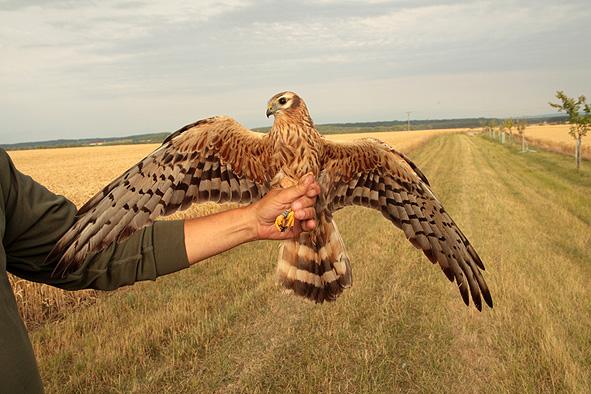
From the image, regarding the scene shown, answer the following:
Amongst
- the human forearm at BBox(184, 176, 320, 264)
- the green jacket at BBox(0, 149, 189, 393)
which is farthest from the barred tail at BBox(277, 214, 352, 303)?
the green jacket at BBox(0, 149, 189, 393)

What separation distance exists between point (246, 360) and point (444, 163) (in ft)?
86.8

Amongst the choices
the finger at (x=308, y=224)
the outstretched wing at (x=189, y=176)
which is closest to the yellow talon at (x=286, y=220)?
the finger at (x=308, y=224)

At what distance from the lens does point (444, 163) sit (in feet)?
99.2

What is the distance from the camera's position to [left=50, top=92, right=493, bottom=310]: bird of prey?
10.8ft

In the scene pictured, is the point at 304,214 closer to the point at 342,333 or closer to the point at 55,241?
the point at 55,241

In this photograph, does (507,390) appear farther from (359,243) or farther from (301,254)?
(359,243)

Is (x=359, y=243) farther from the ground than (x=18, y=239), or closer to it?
closer to it

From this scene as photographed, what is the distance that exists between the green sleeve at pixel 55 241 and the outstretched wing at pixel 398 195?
4.22 feet

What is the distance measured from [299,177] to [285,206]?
1.61 ft

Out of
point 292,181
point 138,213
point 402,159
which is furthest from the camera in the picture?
point 402,159

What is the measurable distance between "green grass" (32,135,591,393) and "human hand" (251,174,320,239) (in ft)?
9.86

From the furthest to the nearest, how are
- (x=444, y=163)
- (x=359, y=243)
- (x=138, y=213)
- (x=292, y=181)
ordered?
(x=444, y=163)
(x=359, y=243)
(x=292, y=181)
(x=138, y=213)

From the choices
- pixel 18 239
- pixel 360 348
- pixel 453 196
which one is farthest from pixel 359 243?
pixel 18 239

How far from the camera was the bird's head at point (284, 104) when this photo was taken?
3.54 m
